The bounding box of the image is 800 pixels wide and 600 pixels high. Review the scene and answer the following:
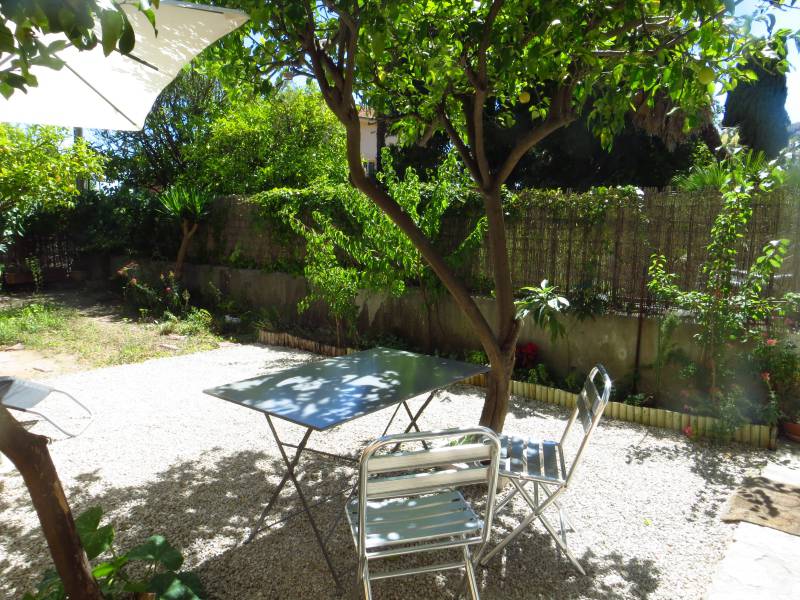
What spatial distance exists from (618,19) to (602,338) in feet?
10.7

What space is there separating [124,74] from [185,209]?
6.92m

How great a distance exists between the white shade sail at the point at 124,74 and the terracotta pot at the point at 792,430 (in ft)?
16.4

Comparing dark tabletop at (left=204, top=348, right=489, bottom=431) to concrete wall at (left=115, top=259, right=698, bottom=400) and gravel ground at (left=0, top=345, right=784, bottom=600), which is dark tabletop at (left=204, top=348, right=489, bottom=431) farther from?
concrete wall at (left=115, top=259, right=698, bottom=400)

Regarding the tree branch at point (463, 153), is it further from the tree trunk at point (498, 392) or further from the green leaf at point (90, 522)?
the green leaf at point (90, 522)

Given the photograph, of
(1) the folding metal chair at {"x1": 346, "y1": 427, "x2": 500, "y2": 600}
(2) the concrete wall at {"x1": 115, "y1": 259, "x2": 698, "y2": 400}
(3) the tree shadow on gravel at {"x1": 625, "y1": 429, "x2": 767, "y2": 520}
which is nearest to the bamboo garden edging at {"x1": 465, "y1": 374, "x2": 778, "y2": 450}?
(3) the tree shadow on gravel at {"x1": 625, "y1": 429, "x2": 767, "y2": 520}

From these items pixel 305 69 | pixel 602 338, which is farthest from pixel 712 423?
pixel 305 69

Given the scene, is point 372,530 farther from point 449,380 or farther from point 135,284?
point 135,284

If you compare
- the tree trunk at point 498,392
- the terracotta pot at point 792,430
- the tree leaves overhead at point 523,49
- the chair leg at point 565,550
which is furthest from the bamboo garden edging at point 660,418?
the tree leaves overhead at point 523,49

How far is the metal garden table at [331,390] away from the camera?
2760 millimetres

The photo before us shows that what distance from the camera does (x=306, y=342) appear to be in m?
7.68

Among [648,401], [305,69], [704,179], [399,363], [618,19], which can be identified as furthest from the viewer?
[704,179]

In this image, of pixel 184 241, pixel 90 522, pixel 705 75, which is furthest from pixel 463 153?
pixel 184 241

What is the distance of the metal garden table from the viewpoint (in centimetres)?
276

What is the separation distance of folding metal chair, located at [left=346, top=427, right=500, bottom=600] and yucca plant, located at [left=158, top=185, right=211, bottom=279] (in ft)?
29.0
